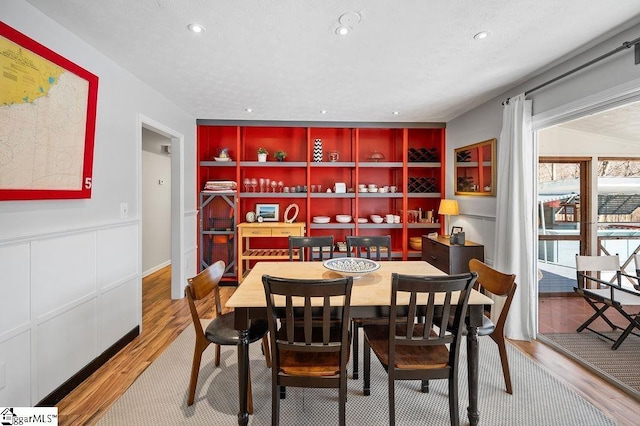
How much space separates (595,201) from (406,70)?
74.6 inches

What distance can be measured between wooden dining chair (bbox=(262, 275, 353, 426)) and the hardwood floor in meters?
1.27

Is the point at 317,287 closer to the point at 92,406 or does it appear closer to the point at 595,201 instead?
the point at 92,406

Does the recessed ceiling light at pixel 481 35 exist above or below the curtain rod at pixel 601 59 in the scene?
above

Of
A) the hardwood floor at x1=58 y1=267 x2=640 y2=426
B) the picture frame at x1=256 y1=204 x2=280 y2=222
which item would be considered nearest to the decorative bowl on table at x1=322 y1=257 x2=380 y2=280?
the hardwood floor at x1=58 y1=267 x2=640 y2=426

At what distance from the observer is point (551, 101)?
2.67 m

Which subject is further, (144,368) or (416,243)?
(416,243)

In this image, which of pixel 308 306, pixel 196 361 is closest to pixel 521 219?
pixel 308 306

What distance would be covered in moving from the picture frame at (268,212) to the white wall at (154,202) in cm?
190

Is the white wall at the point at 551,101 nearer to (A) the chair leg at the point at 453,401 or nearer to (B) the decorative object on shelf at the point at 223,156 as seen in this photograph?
(A) the chair leg at the point at 453,401

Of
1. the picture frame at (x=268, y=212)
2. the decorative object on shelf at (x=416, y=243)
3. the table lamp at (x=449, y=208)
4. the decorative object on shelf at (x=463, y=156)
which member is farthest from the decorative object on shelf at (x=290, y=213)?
the decorative object on shelf at (x=463, y=156)

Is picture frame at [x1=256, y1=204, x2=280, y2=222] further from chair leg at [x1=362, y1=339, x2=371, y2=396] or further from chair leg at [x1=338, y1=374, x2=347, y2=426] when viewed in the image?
chair leg at [x1=338, y1=374, x2=347, y2=426]

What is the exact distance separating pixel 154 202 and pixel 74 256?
3374 mm

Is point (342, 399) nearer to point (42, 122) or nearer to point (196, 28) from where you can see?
point (42, 122)

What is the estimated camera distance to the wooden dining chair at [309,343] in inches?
58.0
